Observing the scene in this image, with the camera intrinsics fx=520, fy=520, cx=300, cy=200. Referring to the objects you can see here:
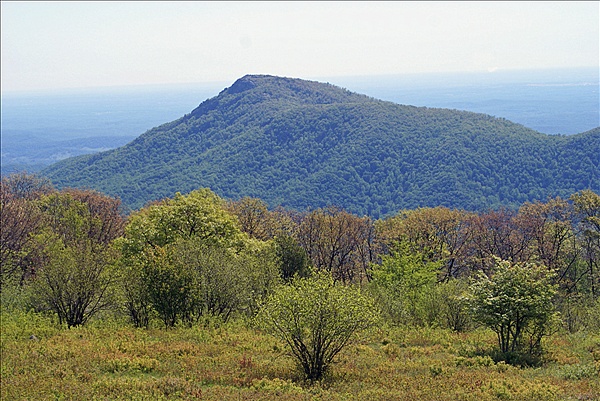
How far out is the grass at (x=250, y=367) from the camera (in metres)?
14.8

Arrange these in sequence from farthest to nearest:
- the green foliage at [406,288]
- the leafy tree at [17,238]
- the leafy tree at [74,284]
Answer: the leafy tree at [17,238] → the green foliage at [406,288] → the leafy tree at [74,284]

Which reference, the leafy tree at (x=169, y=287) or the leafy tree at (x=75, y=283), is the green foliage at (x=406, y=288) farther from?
the leafy tree at (x=75, y=283)

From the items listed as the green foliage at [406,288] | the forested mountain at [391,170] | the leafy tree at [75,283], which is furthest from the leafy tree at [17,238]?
the forested mountain at [391,170]

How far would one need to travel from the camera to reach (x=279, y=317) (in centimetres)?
1591

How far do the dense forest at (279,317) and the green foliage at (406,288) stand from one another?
10cm

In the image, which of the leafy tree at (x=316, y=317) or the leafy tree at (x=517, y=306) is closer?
the leafy tree at (x=316, y=317)

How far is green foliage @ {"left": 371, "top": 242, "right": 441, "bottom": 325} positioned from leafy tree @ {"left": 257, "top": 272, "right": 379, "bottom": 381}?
10980 millimetres

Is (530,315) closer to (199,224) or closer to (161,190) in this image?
(199,224)

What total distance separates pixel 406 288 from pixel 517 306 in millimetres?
14310

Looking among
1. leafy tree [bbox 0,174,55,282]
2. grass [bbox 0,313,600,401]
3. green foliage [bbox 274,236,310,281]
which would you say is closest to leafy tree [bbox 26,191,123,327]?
grass [bbox 0,313,600,401]

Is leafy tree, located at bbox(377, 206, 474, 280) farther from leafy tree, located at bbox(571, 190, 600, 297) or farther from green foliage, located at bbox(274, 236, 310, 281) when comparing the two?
green foliage, located at bbox(274, 236, 310, 281)

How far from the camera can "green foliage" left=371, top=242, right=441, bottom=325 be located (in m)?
27.2

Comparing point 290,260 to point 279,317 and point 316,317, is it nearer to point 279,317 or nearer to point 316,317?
point 279,317

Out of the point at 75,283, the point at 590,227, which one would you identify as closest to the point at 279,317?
the point at 75,283
